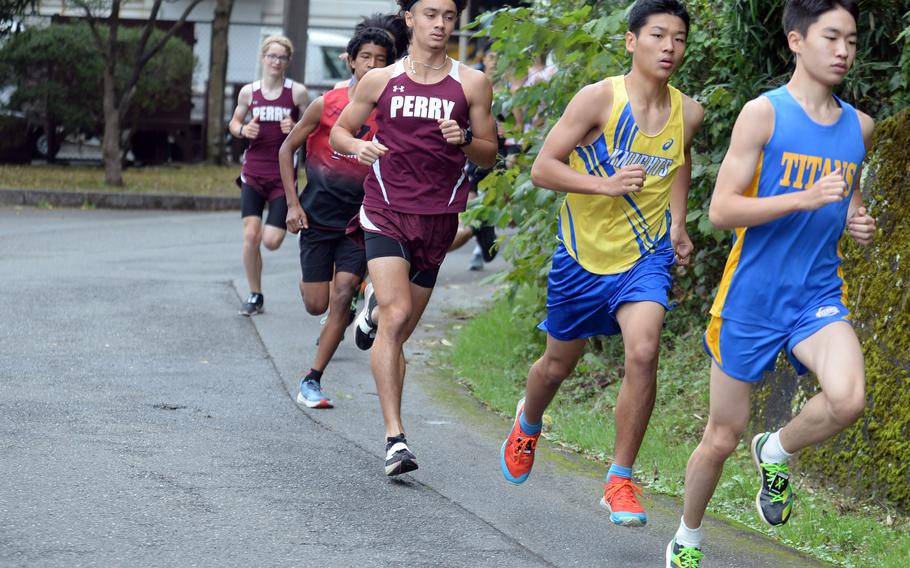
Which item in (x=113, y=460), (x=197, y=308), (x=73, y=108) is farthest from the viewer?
(x=73, y=108)

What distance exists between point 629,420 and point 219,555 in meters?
1.56

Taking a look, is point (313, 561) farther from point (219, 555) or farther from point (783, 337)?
point (783, 337)

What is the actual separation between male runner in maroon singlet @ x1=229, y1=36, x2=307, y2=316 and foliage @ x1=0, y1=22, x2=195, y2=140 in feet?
42.6

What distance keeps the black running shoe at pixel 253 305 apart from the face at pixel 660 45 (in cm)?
584

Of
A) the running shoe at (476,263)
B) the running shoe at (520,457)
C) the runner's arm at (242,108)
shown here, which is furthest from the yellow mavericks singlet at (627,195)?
the running shoe at (476,263)

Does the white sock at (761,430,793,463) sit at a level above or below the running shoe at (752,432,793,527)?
above

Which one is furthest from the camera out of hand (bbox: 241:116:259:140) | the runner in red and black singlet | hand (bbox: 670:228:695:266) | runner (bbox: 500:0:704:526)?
hand (bbox: 241:116:259:140)

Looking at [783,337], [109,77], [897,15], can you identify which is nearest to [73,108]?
[109,77]

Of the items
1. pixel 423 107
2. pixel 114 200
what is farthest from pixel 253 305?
pixel 114 200

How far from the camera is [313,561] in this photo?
4.91m

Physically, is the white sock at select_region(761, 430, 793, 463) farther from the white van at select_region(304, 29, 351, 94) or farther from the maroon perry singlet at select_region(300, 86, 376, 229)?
the white van at select_region(304, 29, 351, 94)

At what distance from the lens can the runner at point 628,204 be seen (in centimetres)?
537

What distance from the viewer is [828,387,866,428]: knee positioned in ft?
14.4

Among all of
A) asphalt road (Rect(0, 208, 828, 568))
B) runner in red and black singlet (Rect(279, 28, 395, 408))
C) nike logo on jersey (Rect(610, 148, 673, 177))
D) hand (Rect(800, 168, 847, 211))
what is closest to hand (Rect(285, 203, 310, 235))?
runner in red and black singlet (Rect(279, 28, 395, 408))
